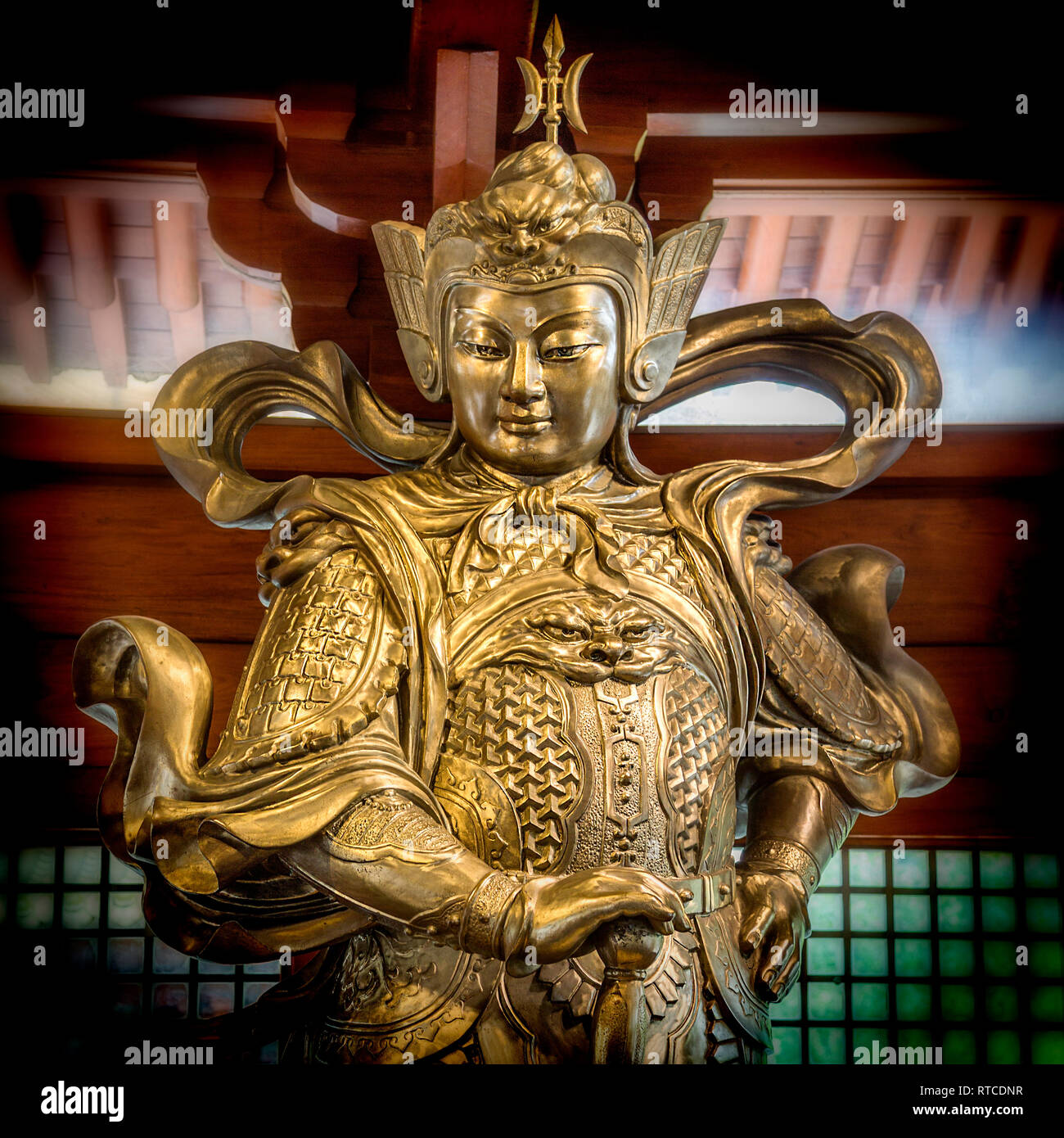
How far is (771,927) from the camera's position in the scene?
2219 millimetres

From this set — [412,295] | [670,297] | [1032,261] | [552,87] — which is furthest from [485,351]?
[1032,261]

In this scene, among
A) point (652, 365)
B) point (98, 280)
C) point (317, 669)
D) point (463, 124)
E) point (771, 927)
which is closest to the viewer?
point (317, 669)

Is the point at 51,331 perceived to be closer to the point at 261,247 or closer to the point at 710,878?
the point at 261,247

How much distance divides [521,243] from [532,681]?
1.97 feet

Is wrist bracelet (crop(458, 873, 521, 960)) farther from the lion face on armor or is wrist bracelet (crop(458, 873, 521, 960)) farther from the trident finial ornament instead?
the trident finial ornament

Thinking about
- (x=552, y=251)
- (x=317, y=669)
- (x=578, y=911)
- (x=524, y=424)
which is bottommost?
(x=578, y=911)

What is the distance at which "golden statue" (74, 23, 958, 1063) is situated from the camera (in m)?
1.98

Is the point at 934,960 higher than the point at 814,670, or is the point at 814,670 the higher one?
the point at 814,670

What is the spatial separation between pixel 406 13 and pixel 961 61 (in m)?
0.96

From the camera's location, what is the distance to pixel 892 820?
9.47 feet

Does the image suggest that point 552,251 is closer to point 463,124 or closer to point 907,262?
point 463,124

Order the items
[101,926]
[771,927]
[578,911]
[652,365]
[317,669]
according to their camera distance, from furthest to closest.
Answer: [101,926], [652,365], [771,927], [317,669], [578,911]

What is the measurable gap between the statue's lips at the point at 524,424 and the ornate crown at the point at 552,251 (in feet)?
0.46

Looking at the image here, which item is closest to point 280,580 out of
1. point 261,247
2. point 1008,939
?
point 261,247
